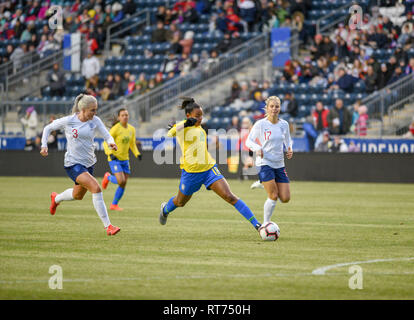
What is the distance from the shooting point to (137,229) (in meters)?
14.0

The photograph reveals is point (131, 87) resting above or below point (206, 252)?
above

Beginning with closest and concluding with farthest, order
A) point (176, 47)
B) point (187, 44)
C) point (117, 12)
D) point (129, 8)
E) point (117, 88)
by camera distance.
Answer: point (117, 88), point (187, 44), point (176, 47), point (129, 8), point (117, 12)

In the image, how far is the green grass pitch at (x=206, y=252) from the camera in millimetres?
8289

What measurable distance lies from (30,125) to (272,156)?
825 inches

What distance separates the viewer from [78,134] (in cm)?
1310

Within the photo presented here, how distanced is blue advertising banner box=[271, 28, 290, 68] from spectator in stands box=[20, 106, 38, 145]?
1011cm

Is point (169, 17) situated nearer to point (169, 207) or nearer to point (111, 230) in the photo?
point (169, 207)

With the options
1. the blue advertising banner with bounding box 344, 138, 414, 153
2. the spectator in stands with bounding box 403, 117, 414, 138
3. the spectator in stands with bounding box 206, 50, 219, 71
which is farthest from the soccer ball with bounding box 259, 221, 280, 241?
the spectator in stands with bounding box 206, 50, 219, 71

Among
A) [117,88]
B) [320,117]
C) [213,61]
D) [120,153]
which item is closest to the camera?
[120,153]

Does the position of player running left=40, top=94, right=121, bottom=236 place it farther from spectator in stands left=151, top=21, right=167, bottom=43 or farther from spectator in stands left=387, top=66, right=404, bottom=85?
spectator in stands left=151, top=21, right=167, bottom=43

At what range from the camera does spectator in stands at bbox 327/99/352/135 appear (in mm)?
28000

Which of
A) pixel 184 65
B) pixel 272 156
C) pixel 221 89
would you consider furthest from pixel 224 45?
pixel 272 156
